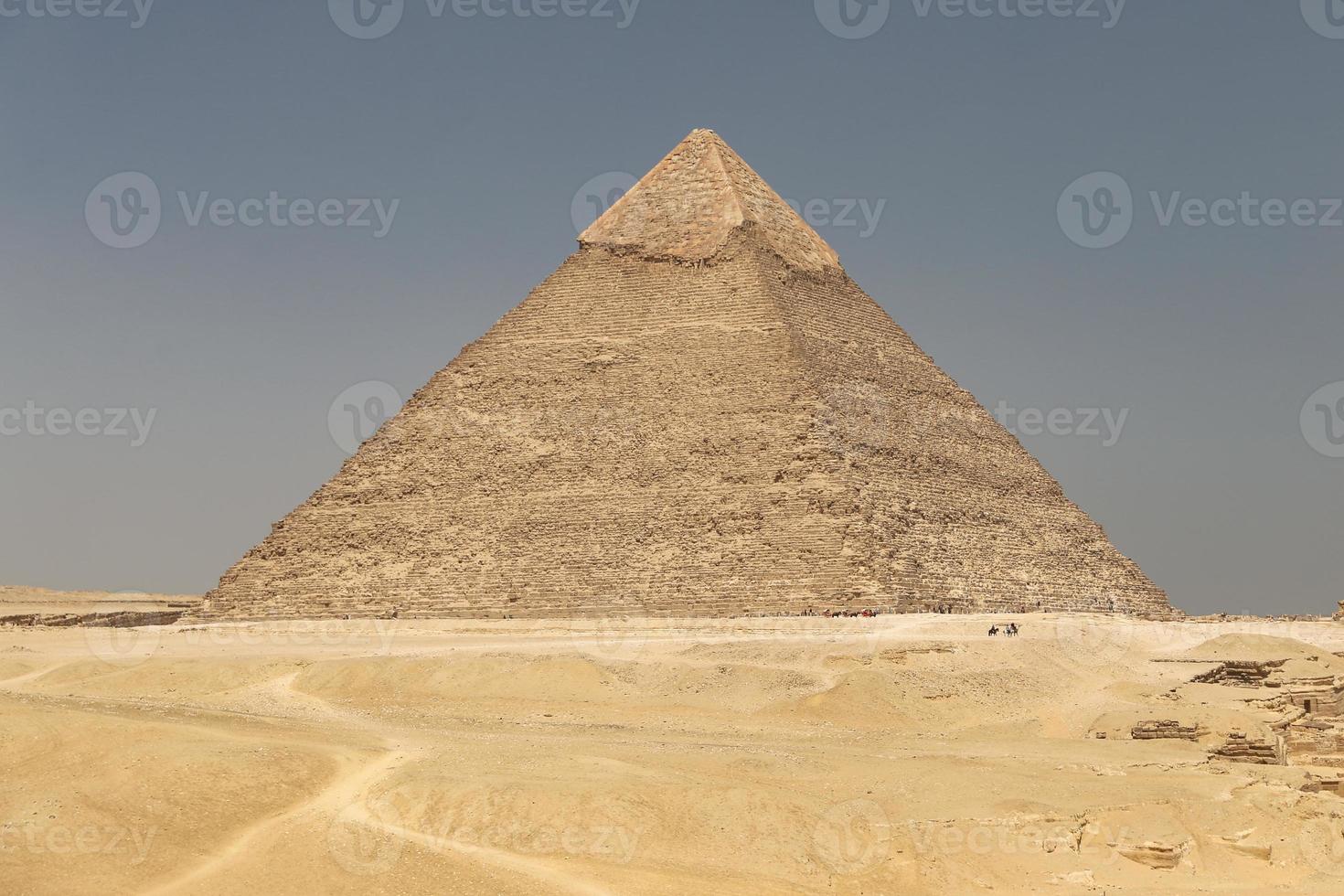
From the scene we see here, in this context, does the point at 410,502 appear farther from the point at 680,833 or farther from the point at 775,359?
the point at 680,833

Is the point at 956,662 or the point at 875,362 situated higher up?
the point at 875,362

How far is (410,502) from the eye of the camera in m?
43.4

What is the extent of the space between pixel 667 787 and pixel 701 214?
38.9 metres

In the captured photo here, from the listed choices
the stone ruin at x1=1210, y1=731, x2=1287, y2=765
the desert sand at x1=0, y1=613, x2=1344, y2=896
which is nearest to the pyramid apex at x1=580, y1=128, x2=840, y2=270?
the desert sand at x1=0, y1=613, x2=1344, y2=896

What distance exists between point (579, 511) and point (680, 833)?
29960mm

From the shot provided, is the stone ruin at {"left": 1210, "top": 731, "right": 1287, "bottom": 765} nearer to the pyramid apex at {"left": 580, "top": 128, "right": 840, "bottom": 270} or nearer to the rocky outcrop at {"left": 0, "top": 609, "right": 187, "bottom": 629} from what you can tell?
the rocky outcrop at {"left": 0, "top": 609, "right": 187, "bottom": 629}

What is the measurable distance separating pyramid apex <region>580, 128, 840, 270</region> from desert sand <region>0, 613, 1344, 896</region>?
94.9 ft

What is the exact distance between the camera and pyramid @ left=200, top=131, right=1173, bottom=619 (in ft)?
122

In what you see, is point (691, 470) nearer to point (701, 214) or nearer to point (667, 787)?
point (701, 214)

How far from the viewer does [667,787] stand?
10.9 metres

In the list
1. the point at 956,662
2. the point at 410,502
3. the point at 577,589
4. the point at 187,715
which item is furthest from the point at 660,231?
the point at 187,715

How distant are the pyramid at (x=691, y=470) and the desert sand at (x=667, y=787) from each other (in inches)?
624

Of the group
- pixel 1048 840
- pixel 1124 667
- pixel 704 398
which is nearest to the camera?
pixel 1048 840

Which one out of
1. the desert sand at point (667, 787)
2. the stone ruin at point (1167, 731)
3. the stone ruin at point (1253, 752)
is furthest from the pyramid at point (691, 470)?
the stone ruin at point (1253, 752)
